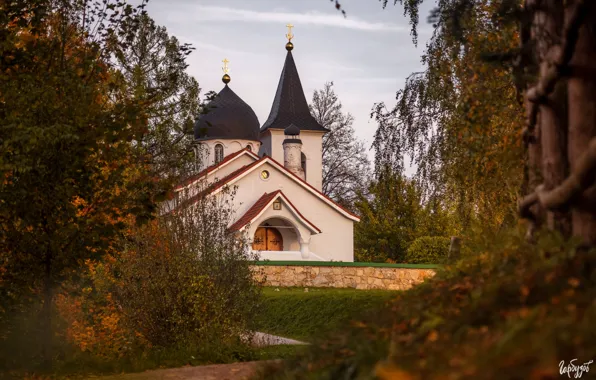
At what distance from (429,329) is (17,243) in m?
6.58

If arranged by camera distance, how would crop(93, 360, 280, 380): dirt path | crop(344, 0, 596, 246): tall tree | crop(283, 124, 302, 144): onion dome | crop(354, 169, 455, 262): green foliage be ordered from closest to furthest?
crop(344, 0, 596, 246): tall tree
crop(93, 360, 280, 380): dirt path
crop(354, 169, 455, 262): green foliage
crop(283, 124, 302, 144): onion dome

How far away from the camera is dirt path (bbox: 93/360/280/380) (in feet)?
32.0

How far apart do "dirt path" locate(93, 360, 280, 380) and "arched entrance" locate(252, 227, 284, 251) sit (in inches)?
1087

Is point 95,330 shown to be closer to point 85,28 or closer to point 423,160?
point 85,28

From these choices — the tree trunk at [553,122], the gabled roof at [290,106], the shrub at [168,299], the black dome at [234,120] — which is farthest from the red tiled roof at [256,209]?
the tree trunk at [553,122]

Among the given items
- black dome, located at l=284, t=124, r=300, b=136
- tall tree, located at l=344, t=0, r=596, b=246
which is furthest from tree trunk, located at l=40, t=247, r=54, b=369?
black dome, located at l=284, t=124, r=300, b=136

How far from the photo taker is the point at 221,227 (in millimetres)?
14508

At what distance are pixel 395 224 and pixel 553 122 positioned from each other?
36.3 metres

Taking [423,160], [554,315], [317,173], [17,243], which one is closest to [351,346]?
[554,315]

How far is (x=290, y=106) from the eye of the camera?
51406 mm

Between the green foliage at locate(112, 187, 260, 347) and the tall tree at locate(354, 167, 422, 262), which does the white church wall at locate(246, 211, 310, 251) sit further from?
the green foliage at locate(112, 187, 260, 347)

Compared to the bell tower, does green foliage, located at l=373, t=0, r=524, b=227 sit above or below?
below

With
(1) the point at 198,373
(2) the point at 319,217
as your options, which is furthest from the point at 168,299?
(2) the point at 319,217

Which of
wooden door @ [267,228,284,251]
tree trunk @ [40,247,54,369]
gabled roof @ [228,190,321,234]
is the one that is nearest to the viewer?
tree trunk @ [40,247,54,369]
